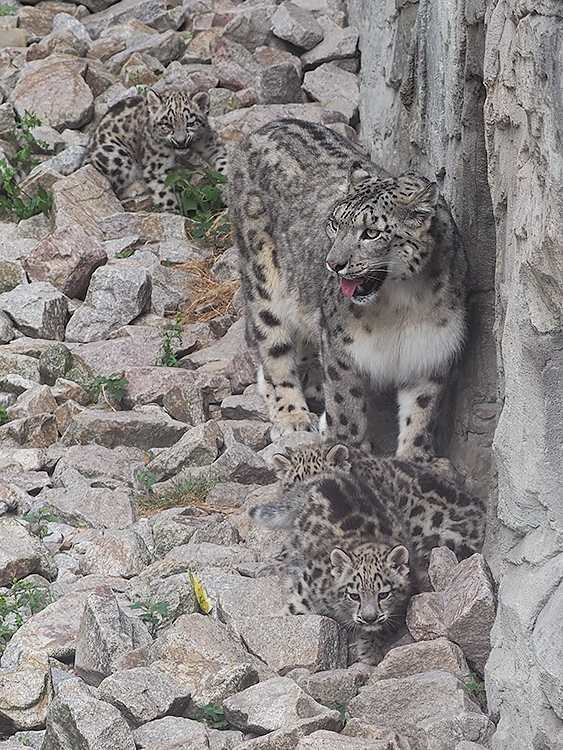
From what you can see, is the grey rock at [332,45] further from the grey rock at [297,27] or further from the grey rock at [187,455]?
the grey rock at [187,455]

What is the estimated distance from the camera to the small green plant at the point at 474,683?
4891 millimetres

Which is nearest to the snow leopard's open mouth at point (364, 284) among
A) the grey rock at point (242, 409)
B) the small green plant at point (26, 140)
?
the grey rock at point (242, 409)

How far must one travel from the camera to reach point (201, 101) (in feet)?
41.3

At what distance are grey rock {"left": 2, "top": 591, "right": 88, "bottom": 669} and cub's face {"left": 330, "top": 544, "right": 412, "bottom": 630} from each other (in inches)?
47.3

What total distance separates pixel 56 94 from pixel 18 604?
8.76 meters

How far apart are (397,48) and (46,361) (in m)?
3.86

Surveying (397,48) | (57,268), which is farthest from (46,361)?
(397,48)

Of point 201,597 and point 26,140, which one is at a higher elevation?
point 201,597

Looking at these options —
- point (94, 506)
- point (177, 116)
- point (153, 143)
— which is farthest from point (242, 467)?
point (153, 143)

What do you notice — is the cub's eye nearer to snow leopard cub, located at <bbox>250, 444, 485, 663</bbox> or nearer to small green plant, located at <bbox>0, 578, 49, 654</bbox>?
A: snow leopard cub, located at <bbox>250, 444, 485, 663</bbox>

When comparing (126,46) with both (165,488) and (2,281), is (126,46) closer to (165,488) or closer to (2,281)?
(2,281)

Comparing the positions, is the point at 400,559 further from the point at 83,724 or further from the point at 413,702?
the point at 83,724

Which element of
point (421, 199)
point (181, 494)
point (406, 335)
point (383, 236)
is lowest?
point (181, 494)

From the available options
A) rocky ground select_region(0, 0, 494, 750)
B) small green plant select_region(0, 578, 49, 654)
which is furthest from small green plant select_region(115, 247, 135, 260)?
small green plant select_region(0, 578, 49, 654)
